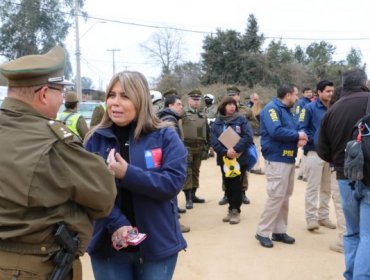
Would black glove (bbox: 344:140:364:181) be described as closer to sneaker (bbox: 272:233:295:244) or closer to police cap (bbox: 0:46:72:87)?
police cap (bbox: 0:46:72:87)

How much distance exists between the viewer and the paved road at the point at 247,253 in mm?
4398

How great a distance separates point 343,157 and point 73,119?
373cm

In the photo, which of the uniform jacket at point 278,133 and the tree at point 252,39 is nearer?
the uniform jacket at point 278,133

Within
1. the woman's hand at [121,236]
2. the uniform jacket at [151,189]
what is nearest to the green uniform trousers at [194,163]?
the uniform jacket at [151,189]

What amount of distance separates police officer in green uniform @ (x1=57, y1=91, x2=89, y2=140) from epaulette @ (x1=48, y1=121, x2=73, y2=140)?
398 cm

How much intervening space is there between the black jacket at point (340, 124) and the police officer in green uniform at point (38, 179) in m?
2.63

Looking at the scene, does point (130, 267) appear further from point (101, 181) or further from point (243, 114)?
point (243, 114)

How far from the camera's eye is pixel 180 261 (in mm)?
4758

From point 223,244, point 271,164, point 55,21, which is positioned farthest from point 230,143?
point 55,21

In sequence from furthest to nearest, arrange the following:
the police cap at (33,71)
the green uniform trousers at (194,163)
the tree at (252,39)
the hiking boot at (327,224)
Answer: the tree at (252,39)
the green uniform trousers at (194,163)
the hiking boot at (327,224)
the police cap at (33,71)

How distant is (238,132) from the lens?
6219mm

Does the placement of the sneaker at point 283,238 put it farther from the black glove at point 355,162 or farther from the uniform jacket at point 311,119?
the black glove at point 355,162

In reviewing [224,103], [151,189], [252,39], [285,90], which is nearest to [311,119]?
[285,90]

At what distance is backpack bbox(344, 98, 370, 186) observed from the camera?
3080 millimetres
